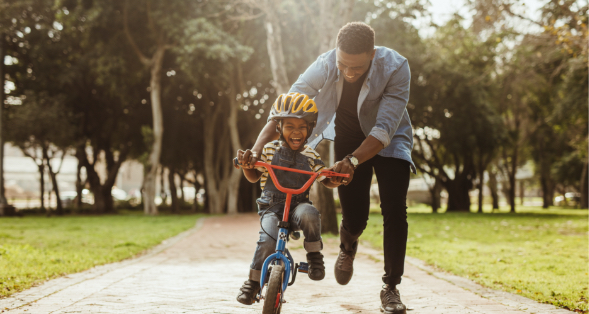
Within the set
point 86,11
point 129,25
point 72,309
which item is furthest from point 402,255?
point 129,25

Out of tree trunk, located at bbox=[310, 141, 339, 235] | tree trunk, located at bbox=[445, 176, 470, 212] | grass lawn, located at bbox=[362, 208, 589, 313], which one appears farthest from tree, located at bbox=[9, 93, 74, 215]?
tree trunk, located at bbox=[445, 176, 470, 212]

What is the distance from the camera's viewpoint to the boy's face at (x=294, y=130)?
3.39 m

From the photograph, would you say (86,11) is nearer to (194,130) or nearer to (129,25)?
(129,25)

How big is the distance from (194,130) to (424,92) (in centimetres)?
1268

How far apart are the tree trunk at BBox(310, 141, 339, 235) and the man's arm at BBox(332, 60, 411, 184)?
7004 millimetres

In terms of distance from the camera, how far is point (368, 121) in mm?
3658

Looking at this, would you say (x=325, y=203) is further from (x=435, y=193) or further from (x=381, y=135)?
(x=435, y=193)

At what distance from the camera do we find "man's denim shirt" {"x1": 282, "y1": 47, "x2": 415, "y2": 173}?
3381 millimetres

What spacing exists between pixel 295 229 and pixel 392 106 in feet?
3.58

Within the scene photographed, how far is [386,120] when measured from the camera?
332 centimetres

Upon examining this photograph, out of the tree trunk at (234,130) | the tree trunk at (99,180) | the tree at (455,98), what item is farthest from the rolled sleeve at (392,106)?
the tree trunk at (99,180)

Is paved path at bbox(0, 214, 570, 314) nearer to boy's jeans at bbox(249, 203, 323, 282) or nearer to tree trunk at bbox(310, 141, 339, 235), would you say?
boy's jeans at bbox(249, 203, 323, 282)

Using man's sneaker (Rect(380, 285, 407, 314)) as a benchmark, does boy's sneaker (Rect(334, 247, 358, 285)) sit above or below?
above

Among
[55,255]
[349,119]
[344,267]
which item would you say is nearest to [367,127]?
[349,119]
